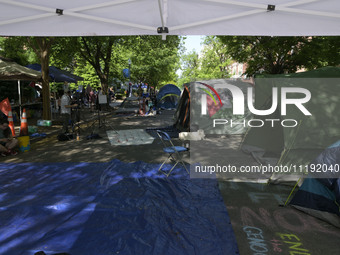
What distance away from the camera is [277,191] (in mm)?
5375

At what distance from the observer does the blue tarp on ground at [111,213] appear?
345cm

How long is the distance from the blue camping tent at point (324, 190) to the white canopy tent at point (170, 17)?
81.8 inches

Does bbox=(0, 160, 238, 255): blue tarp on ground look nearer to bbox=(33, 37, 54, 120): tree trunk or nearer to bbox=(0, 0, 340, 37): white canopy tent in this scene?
bbox=(0, 0, 340, 37): white canopy tent

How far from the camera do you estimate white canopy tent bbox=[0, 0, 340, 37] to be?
3.03m

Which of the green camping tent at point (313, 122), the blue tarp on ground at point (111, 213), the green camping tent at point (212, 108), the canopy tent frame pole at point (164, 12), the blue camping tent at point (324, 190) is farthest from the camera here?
the green camping tent at point (212, 108)

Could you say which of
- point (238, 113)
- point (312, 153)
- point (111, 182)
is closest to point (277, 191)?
point (312, 153)

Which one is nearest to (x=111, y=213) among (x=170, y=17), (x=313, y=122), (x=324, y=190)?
(x=170, y=17)

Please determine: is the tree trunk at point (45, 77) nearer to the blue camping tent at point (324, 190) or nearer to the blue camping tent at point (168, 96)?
the blue camping tent at point (168, 96)

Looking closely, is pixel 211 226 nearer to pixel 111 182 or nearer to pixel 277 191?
pixel 277 191

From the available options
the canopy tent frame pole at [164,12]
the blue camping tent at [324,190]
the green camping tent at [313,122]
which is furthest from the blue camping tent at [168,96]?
the canopy tent frame pole at [164,12]

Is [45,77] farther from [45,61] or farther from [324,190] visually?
[324,190]

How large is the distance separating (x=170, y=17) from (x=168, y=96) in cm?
2098

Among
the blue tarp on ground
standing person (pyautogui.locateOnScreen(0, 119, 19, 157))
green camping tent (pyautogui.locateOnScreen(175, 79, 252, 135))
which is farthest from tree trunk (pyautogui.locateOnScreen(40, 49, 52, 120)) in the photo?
the blue tarp on ground

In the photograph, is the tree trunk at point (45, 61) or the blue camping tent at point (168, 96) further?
the blue camping tent at point (168, 96)
